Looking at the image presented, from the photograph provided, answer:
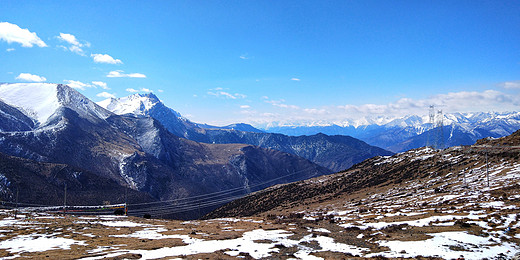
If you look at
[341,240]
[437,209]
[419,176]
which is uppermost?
[419,176]

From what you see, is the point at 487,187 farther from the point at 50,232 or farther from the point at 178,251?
the point at 50,232

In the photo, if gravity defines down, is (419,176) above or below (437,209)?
above

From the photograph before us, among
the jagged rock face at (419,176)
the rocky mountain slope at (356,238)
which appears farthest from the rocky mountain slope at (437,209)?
the jagged rock face at (419,176)

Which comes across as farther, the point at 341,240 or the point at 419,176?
the point at 419,176

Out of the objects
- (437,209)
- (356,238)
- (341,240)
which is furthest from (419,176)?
(341,240)

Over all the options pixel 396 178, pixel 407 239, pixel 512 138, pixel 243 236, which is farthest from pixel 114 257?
pixel 512 138

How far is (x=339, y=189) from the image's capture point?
117 meters

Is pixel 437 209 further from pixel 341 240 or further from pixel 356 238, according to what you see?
pixel 341 240

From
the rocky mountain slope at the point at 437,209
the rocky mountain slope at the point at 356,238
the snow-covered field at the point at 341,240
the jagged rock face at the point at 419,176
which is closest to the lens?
the snow-covered field at the point at 341,240

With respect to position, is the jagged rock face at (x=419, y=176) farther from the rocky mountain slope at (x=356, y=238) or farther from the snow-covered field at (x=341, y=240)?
the snow-covered field at (x=341, y=240)

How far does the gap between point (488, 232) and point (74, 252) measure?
46.3 metres

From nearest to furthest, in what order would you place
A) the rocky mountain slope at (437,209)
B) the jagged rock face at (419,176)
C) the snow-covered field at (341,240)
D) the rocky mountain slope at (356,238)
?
the snow-covered field at (341,240) → the rocky mountain slope at (356,238) → the rocky mountain slope at (437,209) → the jagged rock face at (419,176)

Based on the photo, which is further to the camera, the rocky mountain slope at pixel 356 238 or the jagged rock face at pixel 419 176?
the jagged rock face at pixel 419 176

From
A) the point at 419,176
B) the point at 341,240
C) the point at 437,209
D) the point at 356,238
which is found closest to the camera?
the point at 341,240
